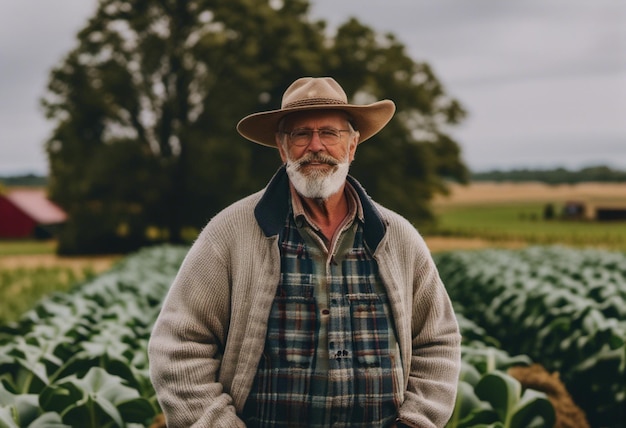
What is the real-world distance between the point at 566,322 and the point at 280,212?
4.60 m

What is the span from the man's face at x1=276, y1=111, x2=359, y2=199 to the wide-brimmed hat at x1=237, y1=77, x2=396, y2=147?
50 millimetres

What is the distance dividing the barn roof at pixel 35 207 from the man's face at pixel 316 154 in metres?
53.4

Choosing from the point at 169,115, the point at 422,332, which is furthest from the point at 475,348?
the point at 169,115

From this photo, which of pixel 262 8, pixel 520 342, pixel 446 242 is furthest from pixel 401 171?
pixel 520 342

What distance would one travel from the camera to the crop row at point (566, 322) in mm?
6496

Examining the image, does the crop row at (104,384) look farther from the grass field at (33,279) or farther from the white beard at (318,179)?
the grass field at (33,279)

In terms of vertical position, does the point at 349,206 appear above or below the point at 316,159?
below

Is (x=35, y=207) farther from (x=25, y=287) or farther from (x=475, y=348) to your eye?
(x=475, y=348)

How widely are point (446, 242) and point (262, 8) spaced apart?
1486 cm

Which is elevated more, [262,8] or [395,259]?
[262,8]

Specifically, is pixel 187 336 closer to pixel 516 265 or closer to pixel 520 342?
pixel 520 342

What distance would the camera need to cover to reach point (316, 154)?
325 cm

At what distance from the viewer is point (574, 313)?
289 inches

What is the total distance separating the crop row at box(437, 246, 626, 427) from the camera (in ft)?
21.3
